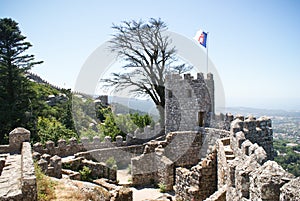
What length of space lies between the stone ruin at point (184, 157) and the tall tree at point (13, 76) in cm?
488

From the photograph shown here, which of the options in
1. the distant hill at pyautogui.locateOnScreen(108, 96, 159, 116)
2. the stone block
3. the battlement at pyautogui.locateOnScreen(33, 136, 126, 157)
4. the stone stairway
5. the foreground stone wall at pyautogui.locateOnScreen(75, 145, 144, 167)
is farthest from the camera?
the distant hill at pyautogui.locateOnScreen(108, 96, 159, 116)

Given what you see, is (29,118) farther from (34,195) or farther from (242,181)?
(242,181)

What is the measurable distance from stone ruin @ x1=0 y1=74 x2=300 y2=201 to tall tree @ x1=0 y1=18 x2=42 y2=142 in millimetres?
4884

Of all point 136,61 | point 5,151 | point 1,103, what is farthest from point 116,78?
point 5,151

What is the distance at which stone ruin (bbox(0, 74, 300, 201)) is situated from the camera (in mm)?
4219

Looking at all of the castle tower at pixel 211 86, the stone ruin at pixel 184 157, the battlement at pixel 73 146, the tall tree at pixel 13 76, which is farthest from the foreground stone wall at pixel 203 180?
the tall tree at pixel 13 76

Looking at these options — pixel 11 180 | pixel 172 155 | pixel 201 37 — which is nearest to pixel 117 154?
pixel 172 155

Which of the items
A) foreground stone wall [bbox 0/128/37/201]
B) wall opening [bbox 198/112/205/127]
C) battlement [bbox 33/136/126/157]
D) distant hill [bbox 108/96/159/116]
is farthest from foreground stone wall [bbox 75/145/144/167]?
foreground stone wall [bbox 0/128/37/201]

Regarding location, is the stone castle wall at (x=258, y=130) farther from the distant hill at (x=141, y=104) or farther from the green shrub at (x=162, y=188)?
the distant hill at (x=141, y=104)

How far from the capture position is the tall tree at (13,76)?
17875 millimetres

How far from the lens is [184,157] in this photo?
1236 cm

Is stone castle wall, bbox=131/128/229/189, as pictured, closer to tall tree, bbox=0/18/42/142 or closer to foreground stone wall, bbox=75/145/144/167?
foreground stone wall, bbox=75/145/144/167

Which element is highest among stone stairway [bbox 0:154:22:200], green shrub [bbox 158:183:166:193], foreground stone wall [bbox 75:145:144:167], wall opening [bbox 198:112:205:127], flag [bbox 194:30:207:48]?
flag [bbox 194:30:207:48]

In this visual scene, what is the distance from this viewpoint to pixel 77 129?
22.2m
